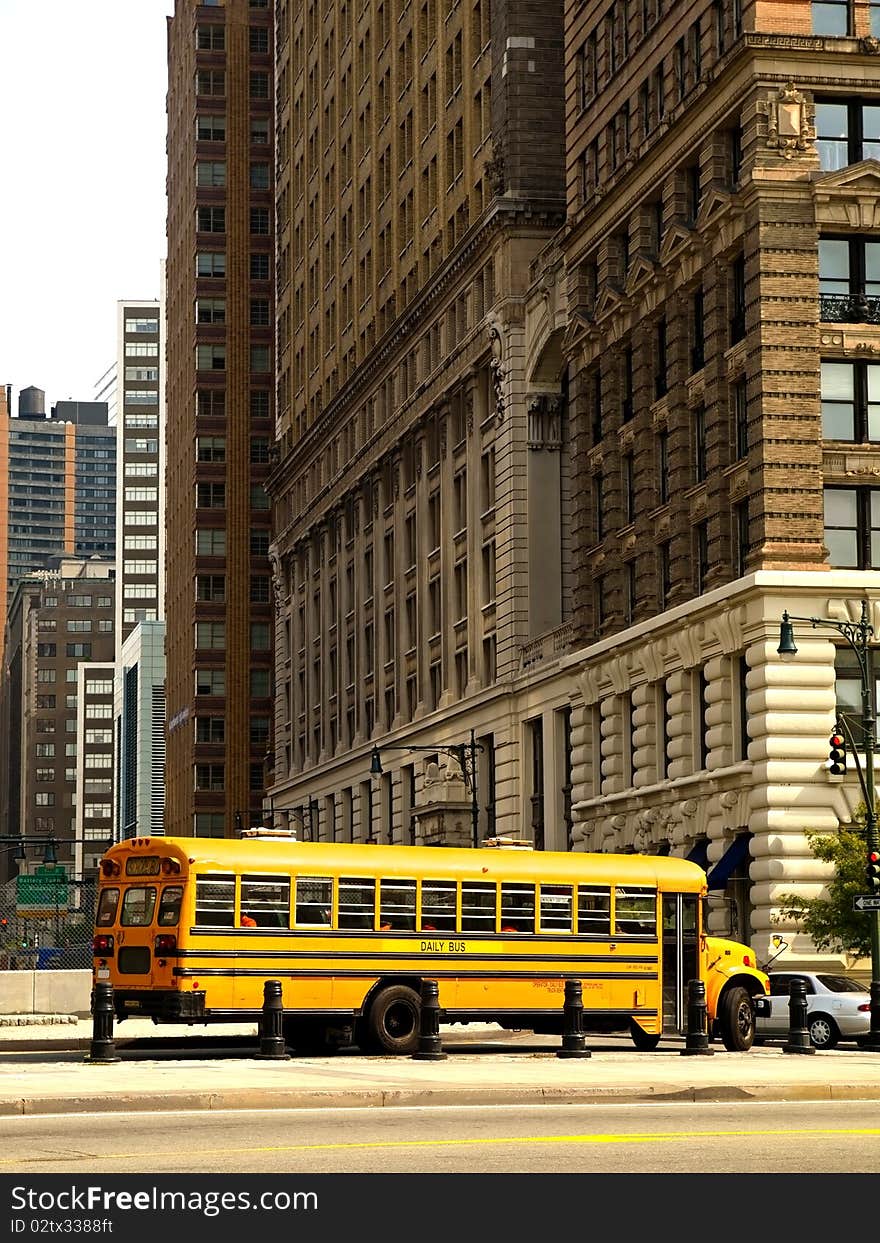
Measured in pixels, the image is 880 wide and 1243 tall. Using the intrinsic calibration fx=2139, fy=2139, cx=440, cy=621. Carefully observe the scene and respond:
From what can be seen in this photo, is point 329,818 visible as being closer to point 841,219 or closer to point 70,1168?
point 841,219

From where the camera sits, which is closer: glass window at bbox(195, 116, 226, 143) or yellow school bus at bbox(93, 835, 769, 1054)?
yellow school bus at bbox(93, 835, 769, 1054)

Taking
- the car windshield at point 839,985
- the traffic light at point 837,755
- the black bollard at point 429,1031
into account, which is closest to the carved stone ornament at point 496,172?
the traffic light at point 837,755

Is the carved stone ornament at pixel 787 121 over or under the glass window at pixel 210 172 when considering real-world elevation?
under

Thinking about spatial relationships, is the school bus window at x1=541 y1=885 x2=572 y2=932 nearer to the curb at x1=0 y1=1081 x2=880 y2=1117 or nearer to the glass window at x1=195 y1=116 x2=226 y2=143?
the curb at x1=0 y1=1081 x2=880 y2=1117

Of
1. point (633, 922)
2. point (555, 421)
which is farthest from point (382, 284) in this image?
point (633, 922)

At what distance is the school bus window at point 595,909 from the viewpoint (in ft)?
115

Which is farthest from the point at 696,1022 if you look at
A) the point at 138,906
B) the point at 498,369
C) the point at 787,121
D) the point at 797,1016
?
the point at 498,369

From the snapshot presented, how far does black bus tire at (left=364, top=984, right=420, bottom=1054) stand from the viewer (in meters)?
32.4

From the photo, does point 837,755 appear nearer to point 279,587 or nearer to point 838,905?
point 838,905

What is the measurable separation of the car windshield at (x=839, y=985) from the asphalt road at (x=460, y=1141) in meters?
17.2

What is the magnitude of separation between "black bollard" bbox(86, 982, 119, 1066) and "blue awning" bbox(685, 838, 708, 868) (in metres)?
26.5

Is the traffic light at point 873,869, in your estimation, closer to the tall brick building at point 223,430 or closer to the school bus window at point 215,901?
the school bus window at point 215,901

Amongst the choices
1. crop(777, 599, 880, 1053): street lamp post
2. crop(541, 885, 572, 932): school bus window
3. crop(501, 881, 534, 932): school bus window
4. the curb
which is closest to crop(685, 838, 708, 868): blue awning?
crop(777, 599, 880, 1053): street lamp post

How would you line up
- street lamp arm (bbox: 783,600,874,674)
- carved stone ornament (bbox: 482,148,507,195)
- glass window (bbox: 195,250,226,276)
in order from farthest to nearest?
1. glass window (bbox: 195,250,226,276)
2. carved stone ornament (bbox: 482,148,507,195)
3. street lamp arm (bbox: 783,600,874,674)
